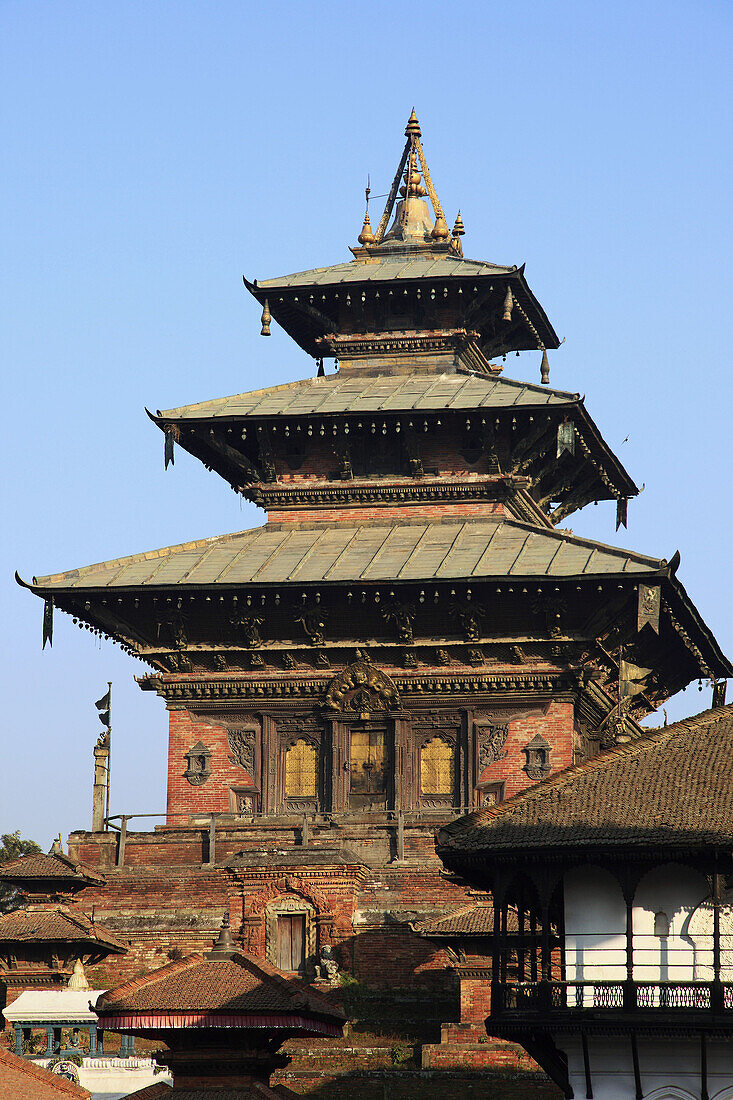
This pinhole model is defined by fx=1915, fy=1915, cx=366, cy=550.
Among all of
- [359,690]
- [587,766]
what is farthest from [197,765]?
[587,766]

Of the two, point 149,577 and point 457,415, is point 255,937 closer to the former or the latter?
point 149,577

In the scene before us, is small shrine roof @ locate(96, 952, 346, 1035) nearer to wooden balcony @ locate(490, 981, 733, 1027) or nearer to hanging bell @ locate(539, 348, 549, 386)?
wooden balcony @ locate(490, 981, 733, 1027)

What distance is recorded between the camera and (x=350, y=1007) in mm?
29844

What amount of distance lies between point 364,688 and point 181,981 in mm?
18063

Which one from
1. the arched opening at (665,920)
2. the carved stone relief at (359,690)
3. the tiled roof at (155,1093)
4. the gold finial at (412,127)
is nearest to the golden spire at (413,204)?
the gold finial at (412,127)

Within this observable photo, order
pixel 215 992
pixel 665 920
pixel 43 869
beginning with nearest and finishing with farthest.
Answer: pixel 215 992, pixel 665 920, pixel 43 869

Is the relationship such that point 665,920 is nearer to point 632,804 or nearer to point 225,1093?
point 632,804

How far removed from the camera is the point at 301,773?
39.1m

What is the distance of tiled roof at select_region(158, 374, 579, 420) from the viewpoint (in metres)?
41.0

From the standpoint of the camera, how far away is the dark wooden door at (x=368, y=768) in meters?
38.6

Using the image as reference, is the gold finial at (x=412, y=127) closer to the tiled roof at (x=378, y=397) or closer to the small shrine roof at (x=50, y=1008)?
the tiled roof at (x=378, y=397)

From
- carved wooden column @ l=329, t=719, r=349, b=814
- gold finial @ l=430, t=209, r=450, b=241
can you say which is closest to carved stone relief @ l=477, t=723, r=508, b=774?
carved wooden column @ l=329, t=719, r=349, b=814

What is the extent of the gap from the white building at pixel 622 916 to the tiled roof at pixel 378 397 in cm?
1559

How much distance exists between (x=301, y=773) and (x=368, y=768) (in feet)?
4.59
